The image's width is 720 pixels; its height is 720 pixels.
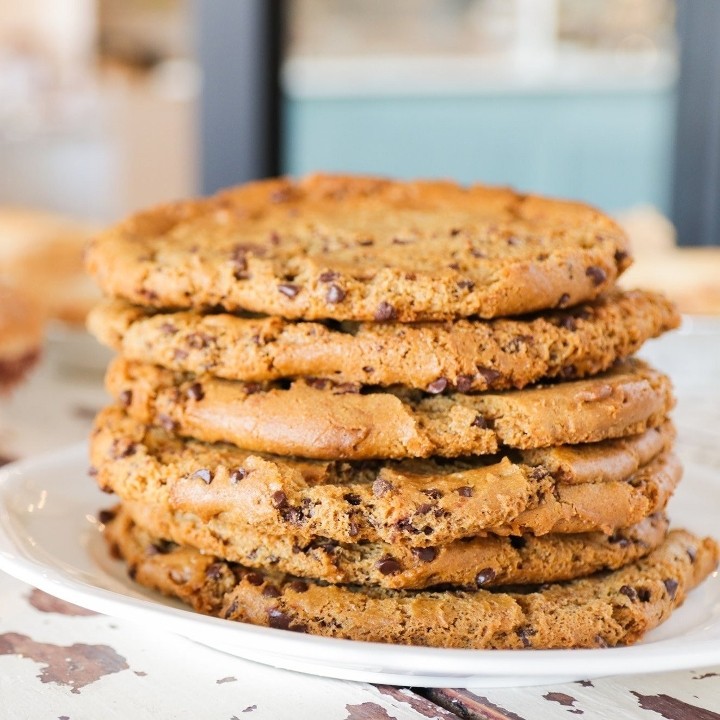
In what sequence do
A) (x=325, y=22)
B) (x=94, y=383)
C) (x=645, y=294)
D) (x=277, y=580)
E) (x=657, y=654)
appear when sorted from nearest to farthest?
(x=657, y=654) < (x=277, y=580) < (x=645, y=294) < (x=94, y=383) < (x=325, y=22)

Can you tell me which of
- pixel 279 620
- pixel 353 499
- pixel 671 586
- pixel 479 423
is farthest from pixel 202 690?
pixel 671 586

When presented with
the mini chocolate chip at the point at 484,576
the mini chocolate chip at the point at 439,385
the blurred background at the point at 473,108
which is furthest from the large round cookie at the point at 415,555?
the blurred background at the point at 473,108

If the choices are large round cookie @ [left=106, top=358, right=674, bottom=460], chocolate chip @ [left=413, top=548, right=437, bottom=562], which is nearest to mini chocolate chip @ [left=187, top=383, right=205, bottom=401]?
large round cookie @ [left=106, top=358, right=674, bottom=460]

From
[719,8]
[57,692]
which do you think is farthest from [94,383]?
[719,8]

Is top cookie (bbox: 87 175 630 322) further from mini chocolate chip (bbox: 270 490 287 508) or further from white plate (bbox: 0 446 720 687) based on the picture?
white plate (bbox: 0 446 720 687)

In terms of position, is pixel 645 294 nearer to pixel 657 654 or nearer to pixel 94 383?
pixel 657 654

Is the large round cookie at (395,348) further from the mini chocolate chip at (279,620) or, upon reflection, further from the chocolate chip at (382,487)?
the mini chocolate chip at (279,620)

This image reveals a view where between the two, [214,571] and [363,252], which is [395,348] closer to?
[363,252]

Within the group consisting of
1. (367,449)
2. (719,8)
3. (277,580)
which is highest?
(719,8)

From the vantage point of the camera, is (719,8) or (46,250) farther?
(719,8)
